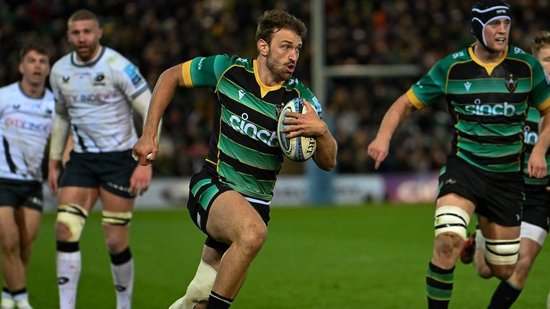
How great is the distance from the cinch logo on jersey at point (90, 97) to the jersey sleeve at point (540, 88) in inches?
148

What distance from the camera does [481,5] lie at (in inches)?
334

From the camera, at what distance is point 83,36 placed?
376 inches

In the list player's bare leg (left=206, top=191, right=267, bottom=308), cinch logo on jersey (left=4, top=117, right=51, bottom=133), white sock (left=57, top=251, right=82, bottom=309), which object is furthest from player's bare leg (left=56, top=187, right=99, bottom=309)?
player's bare leg (left=206, top=191, right=267, bottom=308)

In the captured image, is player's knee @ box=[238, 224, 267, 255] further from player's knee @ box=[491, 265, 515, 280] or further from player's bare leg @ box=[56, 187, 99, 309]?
player's bare leg @ box=[56, 187, 99, 309]

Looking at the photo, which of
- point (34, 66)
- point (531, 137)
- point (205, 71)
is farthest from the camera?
point (34, 66)

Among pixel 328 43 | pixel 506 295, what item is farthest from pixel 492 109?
pixel 328 43

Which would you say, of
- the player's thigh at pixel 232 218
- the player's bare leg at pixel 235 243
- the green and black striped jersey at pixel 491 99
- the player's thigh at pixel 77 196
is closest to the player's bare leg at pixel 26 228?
the player's thigh at pixel 77 196

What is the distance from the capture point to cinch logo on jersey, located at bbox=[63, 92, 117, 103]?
31.6 feet

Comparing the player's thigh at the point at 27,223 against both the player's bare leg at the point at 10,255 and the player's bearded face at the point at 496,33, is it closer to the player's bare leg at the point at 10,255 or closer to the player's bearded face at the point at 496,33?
the player's bare leg at the point at 10,255

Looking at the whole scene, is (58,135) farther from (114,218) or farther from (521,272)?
(521,272)

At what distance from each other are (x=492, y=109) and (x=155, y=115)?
268 cm

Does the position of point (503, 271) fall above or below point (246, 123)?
below

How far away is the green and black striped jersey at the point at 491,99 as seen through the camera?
8336 mm

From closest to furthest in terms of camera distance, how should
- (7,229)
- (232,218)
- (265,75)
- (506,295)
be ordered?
(232,218), (265,75), (506,295), (7,229)
